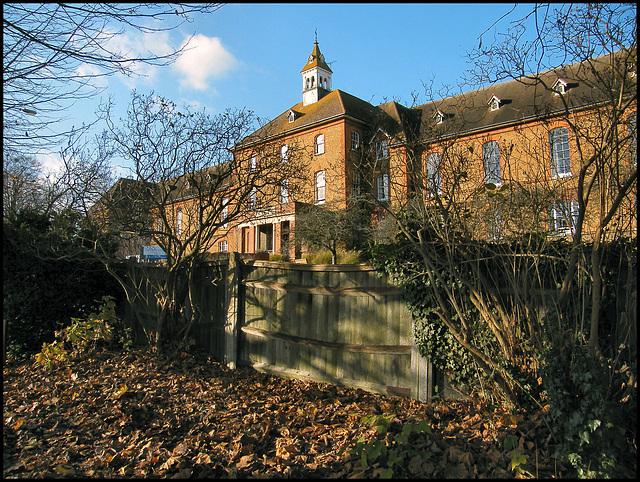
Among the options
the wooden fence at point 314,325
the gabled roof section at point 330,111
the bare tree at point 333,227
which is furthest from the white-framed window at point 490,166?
the gabled roof section at point 330,111

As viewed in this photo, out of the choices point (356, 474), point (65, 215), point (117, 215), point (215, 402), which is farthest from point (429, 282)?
point (65, 215)

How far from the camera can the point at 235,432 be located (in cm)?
442

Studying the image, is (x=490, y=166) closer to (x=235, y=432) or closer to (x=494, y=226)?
(x=494, y=226)

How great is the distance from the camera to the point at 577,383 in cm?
333

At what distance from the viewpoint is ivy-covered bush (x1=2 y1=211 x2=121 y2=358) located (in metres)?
8.61

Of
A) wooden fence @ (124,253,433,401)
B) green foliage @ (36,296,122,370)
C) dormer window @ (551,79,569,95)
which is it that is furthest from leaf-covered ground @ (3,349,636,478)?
dormer window @ (551,79,569,95)

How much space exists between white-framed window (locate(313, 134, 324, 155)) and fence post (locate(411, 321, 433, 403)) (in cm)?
2594

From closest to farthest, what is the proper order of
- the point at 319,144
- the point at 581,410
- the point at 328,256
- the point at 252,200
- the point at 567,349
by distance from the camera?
the point at 581,410 → the point at 567,349 → the point at 252,200 → the point at 328,256 → the point at 319,144

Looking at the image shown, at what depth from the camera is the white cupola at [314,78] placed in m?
36.0

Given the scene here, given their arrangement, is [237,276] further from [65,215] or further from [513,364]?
[513,364]

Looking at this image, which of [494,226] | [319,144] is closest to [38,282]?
[494,226]

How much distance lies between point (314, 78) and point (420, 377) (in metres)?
35.1

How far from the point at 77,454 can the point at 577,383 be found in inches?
175

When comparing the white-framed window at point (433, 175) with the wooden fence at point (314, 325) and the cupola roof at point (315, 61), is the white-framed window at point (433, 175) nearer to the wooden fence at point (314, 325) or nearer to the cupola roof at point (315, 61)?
the wooden fence at point (314, 325)
